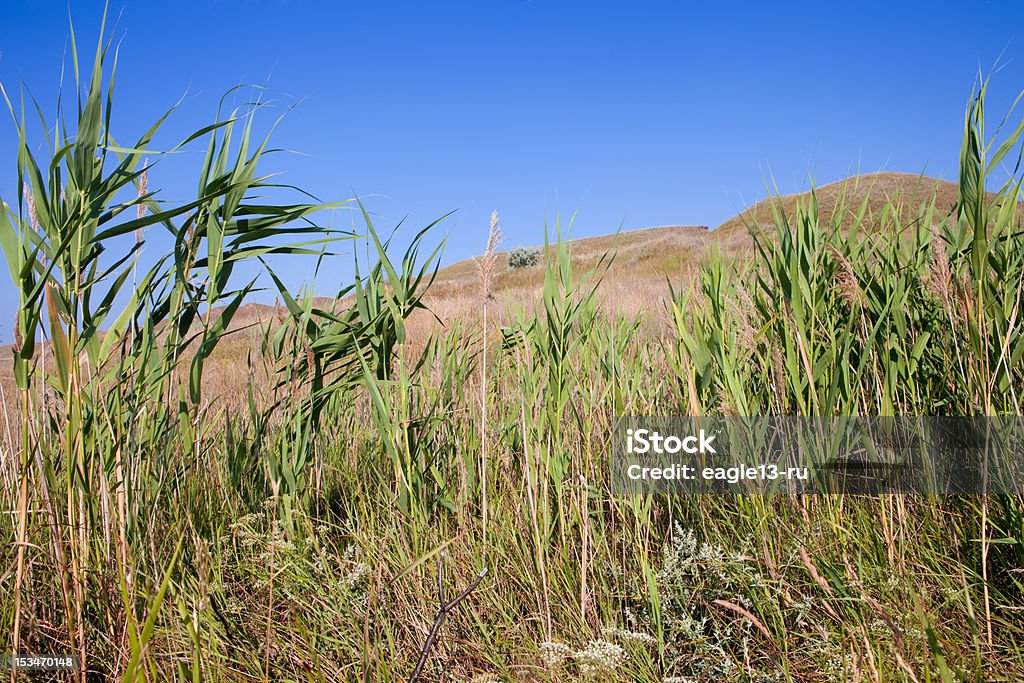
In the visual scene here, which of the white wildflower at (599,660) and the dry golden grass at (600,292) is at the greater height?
the dry golden grass at (600,292)

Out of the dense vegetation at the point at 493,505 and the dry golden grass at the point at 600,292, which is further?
the dry golden grass at the point at 600,292

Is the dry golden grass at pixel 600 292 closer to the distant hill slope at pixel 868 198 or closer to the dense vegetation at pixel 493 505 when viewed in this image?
the distant hill slope at pixel 868 198

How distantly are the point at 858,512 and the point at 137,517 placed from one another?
1864mm

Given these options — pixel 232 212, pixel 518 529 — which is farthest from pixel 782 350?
pixel 232 212

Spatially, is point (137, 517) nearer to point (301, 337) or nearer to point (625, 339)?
point (301, 337)

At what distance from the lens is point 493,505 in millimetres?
1798

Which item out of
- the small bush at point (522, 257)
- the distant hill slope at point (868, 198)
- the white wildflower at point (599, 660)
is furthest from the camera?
the small bush at point (522, 257)

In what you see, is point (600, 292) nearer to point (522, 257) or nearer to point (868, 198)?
point (868, 198)

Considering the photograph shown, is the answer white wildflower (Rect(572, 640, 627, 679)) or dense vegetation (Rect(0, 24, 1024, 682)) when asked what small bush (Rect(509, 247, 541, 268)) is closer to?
dense vegetation (Rect(0, 24, 1024, 682))

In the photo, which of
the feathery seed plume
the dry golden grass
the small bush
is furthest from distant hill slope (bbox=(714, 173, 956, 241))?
the small bush

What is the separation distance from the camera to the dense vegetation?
142 centimetres

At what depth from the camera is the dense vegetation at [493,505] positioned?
142 centimetres

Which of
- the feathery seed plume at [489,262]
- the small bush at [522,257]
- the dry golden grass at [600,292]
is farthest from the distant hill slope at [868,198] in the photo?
the small bush at [522,257]

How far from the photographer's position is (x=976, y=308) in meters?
1.58
